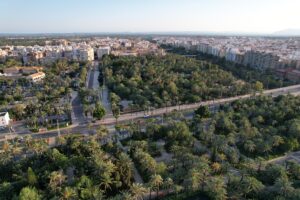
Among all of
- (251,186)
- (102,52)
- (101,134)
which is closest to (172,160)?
(251,186)

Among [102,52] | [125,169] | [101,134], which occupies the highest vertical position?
[102,52]

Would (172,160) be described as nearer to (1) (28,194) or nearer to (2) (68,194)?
(2) (68,194)

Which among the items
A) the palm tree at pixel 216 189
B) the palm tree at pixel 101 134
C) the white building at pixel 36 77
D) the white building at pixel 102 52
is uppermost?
Answer: the white building at pixel 102 52

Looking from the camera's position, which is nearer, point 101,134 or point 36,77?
point 101,134

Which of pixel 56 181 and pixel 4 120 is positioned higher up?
pixel 4 120

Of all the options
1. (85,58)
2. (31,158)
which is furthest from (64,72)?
(31,158)

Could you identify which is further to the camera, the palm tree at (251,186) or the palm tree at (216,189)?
the palm tree at (251,186)

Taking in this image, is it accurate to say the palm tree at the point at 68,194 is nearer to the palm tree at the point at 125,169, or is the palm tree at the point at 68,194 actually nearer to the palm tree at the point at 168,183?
the palm tree at the point at 125,169

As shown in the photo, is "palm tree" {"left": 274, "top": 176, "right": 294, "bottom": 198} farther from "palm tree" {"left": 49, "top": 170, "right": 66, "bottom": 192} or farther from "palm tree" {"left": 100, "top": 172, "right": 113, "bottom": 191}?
"palm tree" {"left": 49, "top": 170, "right": 66, "bottom": 192}

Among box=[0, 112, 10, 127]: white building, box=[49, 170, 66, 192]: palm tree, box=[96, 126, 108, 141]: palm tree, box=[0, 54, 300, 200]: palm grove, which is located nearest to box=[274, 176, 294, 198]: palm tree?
box=[0, 54, 300, 200]: palm grove

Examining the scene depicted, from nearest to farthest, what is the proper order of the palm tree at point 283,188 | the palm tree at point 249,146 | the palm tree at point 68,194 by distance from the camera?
the palm tree at point 68,194
the palm tree at point 283,188
the palm tree at point 249,146

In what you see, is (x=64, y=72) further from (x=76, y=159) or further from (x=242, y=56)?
(x=242, y=56)

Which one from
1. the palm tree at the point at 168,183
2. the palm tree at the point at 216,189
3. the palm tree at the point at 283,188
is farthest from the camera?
the palm tree at the point at 168,183

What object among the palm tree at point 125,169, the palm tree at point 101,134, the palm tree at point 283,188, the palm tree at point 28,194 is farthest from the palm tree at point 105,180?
the palm tree at point 283,188
